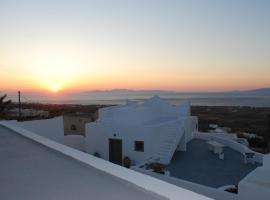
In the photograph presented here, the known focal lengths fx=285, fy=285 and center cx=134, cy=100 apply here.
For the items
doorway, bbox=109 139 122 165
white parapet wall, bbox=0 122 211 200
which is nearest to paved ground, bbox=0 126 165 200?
white parapet wall, bbox=0 122 211 200

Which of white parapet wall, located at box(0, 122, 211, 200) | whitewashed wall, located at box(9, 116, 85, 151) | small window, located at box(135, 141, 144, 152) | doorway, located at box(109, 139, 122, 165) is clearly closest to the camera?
white parapet wall, located at box(0, 122, 211, 200)

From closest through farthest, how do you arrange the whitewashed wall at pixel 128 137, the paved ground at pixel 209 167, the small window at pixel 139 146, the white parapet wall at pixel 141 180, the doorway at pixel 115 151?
the white parapet wall at pixel 141 180
the paved ground at pixel 209 167
the whitewashed wall at pixel 128 137
the small window at pixel 139 146
the doorway at pixel 115 151

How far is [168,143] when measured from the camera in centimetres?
1520

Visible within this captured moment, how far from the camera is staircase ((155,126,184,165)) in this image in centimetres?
1432

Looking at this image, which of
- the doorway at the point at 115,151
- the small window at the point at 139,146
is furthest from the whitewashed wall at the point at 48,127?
the small window at the point at 139,146

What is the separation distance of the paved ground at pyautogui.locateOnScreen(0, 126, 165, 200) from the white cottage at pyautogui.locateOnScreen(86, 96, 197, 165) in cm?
1004

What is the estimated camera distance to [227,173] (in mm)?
11930

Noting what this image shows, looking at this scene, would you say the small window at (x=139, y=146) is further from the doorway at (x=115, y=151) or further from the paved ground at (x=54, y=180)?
the paved ground at (x=54, y=180)

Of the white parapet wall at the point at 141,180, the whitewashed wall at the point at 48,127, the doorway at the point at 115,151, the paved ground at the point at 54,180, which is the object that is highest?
the white parapet wall at the point at 141,180

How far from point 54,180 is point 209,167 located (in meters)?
10.5

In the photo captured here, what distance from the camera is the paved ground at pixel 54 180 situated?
2838mm

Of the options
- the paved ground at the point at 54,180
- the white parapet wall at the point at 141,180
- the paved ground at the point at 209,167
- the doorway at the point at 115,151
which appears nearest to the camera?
the white parapet wall at the point at 141,180

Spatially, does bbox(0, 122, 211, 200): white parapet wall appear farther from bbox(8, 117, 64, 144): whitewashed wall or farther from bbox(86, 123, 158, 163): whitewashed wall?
bbox(86, 123, 158, 163): whitewashed wall

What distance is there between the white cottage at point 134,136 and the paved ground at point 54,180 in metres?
10.0
